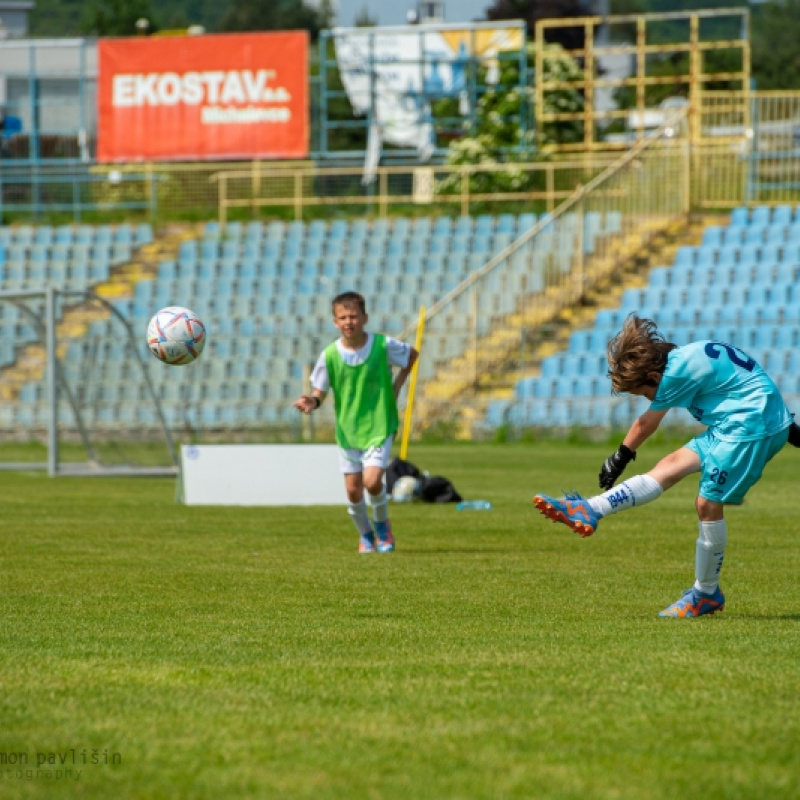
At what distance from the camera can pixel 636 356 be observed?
685 cm

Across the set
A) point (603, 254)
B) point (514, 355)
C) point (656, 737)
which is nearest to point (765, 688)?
point (656, 737)

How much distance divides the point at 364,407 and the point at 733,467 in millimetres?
4221

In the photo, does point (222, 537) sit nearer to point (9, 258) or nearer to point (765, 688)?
point (765, 688)

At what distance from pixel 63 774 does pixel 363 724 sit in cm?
97

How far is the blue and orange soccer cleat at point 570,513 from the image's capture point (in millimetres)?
6828

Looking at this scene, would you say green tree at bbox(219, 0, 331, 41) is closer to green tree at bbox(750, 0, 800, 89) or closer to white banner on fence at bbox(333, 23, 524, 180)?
green tree at bbox(750, 0, 800, 89)

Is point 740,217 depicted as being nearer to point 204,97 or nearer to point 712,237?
point 712,237

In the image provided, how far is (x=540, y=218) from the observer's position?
106 ft

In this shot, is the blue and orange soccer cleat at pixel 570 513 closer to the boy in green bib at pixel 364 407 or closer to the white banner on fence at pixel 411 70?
the boy in green bib at pixel 364 407

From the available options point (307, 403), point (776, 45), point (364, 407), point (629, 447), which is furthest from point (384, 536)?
point (776, 45)

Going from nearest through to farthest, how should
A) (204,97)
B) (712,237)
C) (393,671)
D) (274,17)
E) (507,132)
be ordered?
(393,671) → (712,237) → (204,97) → (507,132) → (274,17)

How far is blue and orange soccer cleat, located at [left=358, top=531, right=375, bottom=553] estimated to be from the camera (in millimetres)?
10641

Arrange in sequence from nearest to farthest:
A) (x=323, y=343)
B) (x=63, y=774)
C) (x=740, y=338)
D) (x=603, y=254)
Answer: (x=63, y=774) < (x=740, y=338) < (x=323, y=343) < (x=603, y=254)

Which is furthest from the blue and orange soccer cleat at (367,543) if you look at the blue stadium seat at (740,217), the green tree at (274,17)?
the green tree at (274,17)
